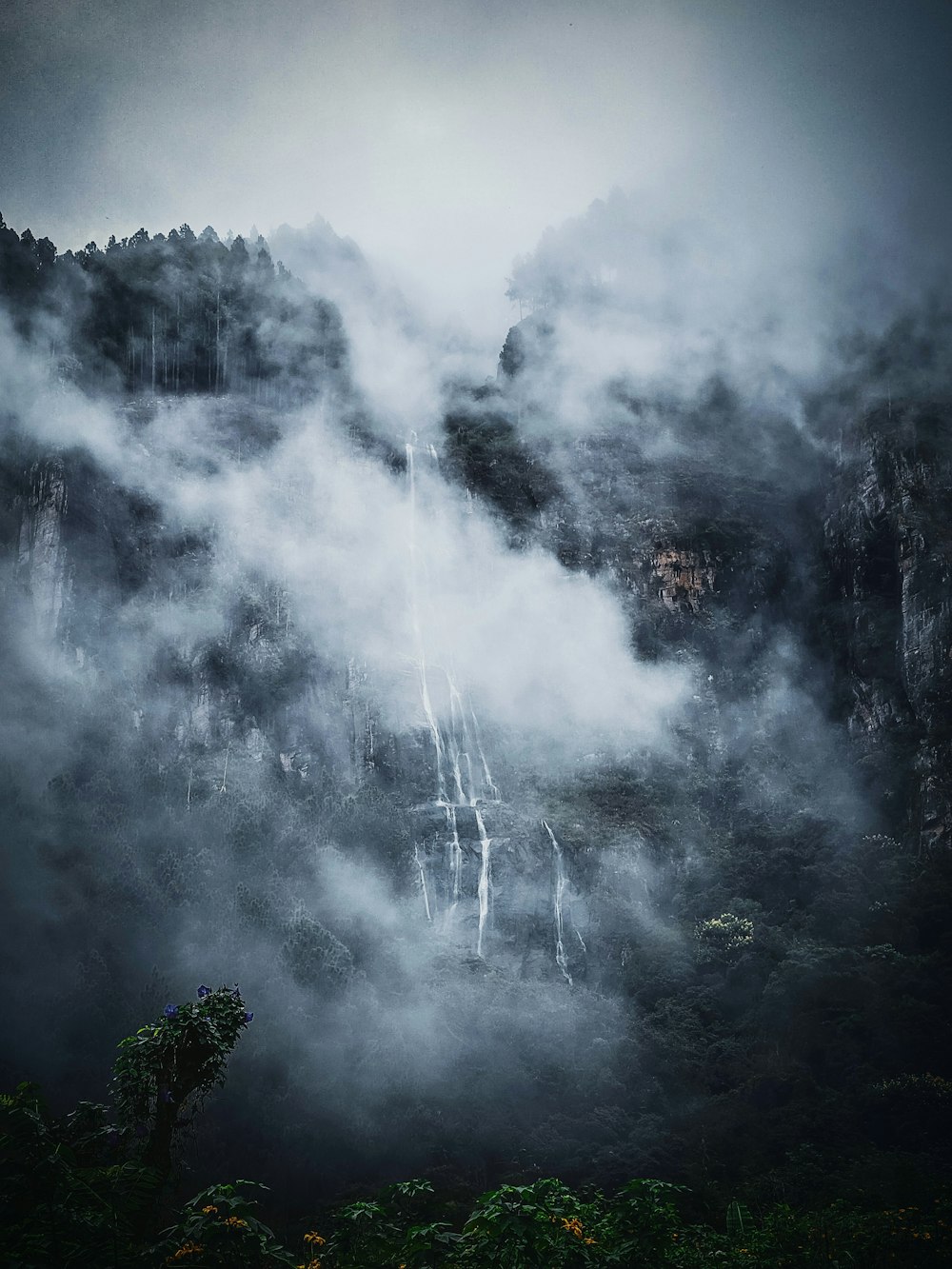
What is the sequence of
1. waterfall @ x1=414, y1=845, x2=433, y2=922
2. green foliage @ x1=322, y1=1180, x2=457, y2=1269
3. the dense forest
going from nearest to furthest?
green foliage @ x1=322, y1=1180, x2=457, y2=1269, the dense forest, waterfall @ x1=414, y1=845, x2=433, y2=922

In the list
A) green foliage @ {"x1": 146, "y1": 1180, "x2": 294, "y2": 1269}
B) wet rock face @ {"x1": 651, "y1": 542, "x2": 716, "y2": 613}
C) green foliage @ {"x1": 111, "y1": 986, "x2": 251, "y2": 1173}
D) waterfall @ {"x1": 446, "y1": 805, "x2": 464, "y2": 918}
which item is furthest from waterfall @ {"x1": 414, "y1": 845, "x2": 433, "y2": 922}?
green foliage @ {"x1": 146, "y1": 1180, "x2": 294, "y2": 1269}

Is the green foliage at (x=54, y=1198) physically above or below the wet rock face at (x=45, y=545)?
below

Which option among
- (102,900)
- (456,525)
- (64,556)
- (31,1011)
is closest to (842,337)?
(456,525)

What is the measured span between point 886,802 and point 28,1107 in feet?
165

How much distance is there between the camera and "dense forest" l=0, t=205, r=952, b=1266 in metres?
33.0

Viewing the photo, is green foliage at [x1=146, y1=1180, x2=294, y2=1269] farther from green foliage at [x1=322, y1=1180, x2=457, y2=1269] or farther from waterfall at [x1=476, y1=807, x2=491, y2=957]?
waterfall at [x1=476, y1=807, x2=491, y2=957]

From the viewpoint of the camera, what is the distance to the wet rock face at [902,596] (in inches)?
1753

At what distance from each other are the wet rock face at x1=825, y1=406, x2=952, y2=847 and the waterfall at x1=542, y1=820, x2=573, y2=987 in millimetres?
19907

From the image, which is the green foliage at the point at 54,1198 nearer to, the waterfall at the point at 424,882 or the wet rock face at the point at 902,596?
the waterfall at the point at 424,882

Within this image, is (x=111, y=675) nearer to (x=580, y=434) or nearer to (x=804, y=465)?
(x=580, y=434)

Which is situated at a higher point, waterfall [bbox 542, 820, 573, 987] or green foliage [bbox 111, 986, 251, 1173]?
waterfall [bbox 542, 820, 573, 987]

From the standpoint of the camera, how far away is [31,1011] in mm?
34656

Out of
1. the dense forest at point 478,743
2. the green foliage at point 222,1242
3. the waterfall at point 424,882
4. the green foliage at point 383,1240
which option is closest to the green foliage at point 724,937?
the dense forest at point 478,743

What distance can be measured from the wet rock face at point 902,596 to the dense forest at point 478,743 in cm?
26
